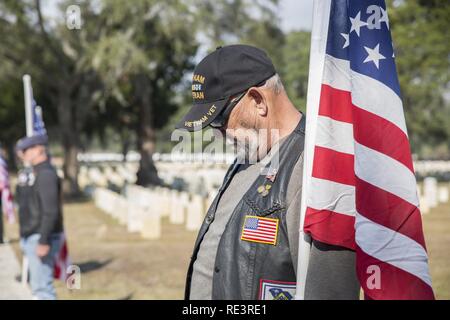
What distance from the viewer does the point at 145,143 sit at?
108 ft

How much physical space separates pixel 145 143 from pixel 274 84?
30.9 m

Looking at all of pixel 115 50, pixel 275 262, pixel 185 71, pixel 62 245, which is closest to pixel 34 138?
pixel 62 245

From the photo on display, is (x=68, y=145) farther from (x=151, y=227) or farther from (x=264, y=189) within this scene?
(x=264, y=189)

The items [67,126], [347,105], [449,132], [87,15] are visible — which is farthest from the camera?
[449,132]

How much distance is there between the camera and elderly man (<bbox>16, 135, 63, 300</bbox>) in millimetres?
7312

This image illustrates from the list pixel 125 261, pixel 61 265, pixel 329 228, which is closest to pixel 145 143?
pixel 125 261

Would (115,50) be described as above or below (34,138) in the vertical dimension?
above

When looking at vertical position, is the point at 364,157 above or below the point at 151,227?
above

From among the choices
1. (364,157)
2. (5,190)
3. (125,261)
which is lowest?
(125,261)

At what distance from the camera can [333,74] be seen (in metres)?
2.32

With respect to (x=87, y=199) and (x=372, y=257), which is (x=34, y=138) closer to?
(x=372, y=257)

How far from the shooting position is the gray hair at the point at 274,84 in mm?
2471

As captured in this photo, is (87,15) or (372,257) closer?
(372,257)
